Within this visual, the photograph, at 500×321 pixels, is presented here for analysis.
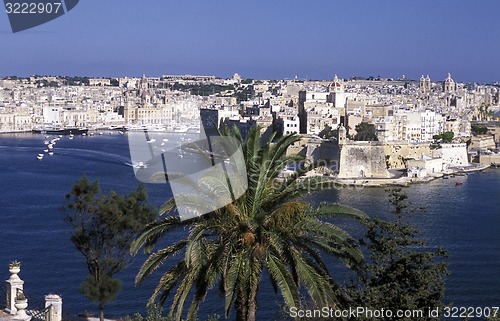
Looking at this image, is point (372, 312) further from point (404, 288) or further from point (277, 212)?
point (277, 212)

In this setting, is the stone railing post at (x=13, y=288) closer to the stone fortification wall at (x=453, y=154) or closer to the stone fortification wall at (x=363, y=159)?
the stone fortification wall at (x=363, y=159)

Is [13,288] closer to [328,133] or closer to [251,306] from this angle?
[251,306]

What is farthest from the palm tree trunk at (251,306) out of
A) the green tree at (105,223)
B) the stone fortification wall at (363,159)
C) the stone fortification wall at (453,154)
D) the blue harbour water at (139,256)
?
the stone fortification wall at (453,154)

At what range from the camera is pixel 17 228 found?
773 centimetres

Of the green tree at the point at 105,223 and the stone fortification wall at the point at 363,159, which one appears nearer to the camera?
the green tree at the point at 105,223

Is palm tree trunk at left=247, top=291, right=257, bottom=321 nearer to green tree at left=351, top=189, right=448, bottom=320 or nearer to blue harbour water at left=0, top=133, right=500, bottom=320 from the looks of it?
green tree at left=351, top=189, right=448, bottom=320

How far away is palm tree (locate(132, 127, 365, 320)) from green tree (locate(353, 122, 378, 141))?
13894 mm

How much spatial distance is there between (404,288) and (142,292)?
3.26 meters

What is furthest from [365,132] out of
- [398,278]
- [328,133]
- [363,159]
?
[398,278]

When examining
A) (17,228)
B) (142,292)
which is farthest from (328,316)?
(17,228)

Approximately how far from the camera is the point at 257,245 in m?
2.10

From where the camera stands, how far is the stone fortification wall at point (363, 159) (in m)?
13.4

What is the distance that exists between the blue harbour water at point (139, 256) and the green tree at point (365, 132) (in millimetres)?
2532

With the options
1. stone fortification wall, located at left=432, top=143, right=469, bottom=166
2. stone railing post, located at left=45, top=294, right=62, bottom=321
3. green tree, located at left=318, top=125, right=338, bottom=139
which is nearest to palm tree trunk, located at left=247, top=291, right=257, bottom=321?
stone railing post, located at left=45, top=294, right=62, bottom=321
